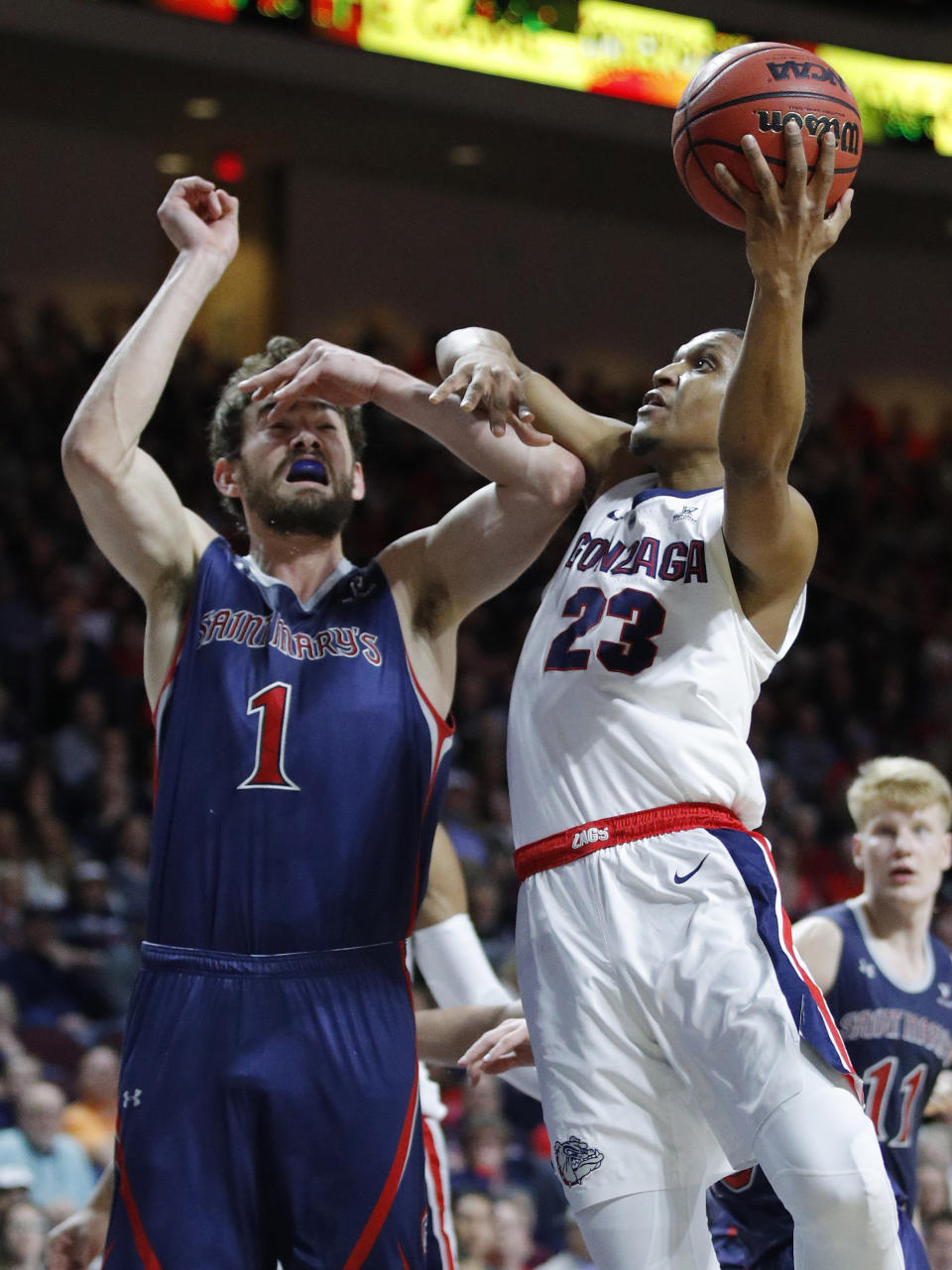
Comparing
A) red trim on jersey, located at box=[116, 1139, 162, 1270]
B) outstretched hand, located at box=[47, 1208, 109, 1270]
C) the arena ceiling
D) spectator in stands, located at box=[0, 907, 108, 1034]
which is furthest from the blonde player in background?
the arena ceiling

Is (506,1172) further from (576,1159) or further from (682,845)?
(682,845)

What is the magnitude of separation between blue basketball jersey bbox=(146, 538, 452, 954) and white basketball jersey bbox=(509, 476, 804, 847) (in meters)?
0.25

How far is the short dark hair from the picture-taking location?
3.56 metres

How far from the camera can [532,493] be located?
10.8 feet

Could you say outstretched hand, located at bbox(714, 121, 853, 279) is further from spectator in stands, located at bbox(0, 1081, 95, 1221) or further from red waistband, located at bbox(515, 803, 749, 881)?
spectator in stands, located at bbox(0, 1081, 95, 1221)

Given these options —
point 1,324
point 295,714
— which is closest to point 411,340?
point 1,324

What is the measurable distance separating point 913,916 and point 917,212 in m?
12.7

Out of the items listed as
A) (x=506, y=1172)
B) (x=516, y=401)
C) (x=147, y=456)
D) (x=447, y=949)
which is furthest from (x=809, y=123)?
(x=506, y=1172)

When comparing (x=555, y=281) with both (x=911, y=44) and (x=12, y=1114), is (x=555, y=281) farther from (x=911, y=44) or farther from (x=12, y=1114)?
(x=12, y=1114)

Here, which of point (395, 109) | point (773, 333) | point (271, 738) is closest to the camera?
point (773, 333)

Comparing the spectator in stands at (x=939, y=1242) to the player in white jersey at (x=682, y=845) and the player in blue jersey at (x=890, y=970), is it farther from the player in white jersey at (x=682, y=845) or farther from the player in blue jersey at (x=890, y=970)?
the player in white jersey at (x=682, y=845)

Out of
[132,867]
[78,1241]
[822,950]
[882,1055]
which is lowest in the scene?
[78,1241]

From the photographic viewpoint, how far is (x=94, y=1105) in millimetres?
6297

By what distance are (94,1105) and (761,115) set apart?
4.69 m
